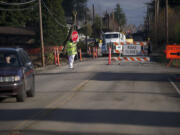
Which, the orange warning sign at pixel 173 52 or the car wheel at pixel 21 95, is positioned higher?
the orange warning sign at pixel 173 52

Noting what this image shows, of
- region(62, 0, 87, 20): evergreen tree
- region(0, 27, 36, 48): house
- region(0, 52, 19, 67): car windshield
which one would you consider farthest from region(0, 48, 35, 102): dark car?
region(62, 0, 87, 20): evergreen tree

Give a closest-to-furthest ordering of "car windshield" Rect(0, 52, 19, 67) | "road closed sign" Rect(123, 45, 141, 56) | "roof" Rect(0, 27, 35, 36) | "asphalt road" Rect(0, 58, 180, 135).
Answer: "asphalt road" Rect(0, 58, 180, 135)
"car windshield" Rect(0, 52, 19, 67)
"road closed sign" Rect(123, 45, 141, 56)
"roof" Rect(0, 27, 35, 36)

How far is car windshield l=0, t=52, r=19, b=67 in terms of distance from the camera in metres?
11.4

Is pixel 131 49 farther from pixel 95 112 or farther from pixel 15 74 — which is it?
pixel 95 112

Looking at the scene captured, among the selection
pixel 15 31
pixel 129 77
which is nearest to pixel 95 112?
pixel 129 77

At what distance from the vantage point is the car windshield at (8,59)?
11371 mm

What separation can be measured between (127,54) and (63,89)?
38.2 feet

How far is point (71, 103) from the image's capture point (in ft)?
35.9

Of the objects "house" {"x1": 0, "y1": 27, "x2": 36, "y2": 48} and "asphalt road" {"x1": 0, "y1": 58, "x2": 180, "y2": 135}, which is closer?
"asphalt road" {"x1": 0, "y1": 58, "x2": 180, "y2": 135}

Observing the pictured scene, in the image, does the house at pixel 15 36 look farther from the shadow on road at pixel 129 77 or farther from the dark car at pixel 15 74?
the dark car at pixel 15 74

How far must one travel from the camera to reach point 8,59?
1150 cm

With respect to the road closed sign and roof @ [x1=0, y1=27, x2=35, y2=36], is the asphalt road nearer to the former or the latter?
the road closed sign

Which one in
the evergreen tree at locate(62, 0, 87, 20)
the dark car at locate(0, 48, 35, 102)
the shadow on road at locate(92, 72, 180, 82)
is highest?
the evergreen tree at locate(62, 0, 87, 20)

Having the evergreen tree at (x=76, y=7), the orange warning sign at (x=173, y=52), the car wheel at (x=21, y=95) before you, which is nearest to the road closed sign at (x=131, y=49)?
the orange warning sign at (x=173, y=52)
